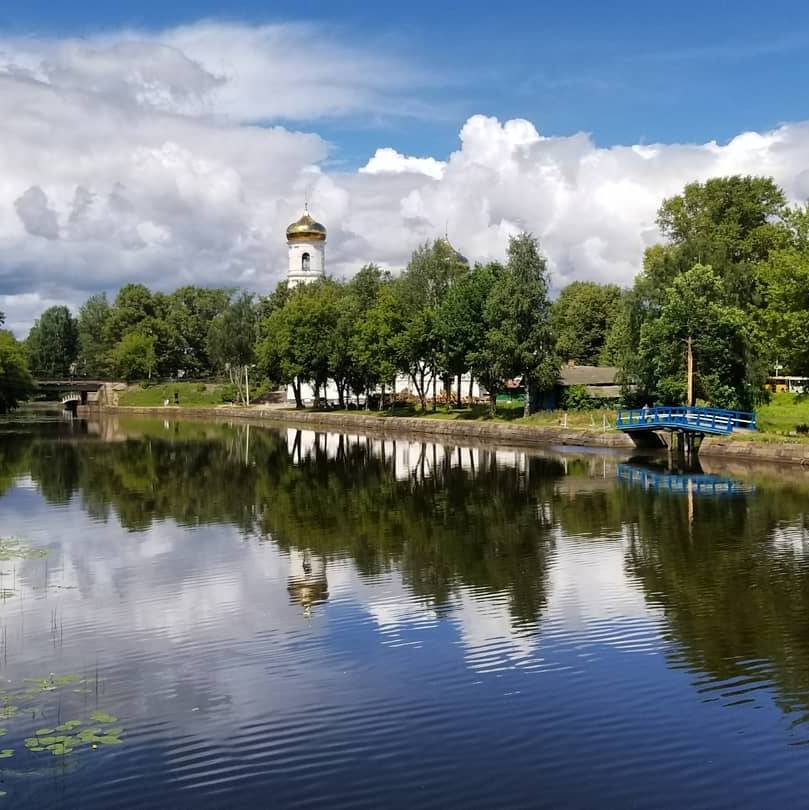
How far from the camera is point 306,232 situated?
122m

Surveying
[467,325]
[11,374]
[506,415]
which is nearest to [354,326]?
[467,325]

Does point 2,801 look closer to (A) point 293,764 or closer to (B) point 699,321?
(A) point 293,764

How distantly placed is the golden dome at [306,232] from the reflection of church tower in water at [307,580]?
102 meters

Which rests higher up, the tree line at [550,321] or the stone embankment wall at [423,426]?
the tree line at [550,321]

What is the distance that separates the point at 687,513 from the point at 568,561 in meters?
9.22

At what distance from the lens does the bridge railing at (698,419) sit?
157ft

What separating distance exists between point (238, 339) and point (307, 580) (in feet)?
295

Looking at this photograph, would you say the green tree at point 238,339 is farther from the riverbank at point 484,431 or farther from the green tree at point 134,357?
the green tree at point 134,357

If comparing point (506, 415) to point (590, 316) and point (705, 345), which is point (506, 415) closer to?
point (705, 345)

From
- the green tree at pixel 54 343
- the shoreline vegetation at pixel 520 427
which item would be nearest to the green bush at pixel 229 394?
the shoreline vegetation at pixel 520 427

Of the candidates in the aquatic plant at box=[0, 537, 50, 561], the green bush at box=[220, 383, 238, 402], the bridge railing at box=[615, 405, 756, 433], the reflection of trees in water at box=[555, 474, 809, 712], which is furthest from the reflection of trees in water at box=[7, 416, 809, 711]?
Result: the green bush at box=[220, 383, 238, 402]

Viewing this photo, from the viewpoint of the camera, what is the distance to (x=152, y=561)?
885 inches

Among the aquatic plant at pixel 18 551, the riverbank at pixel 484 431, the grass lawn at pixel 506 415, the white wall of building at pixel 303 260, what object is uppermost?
the white wall of building at pixel 303 260

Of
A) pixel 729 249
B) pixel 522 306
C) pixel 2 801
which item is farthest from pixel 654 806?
pixel 729 249
